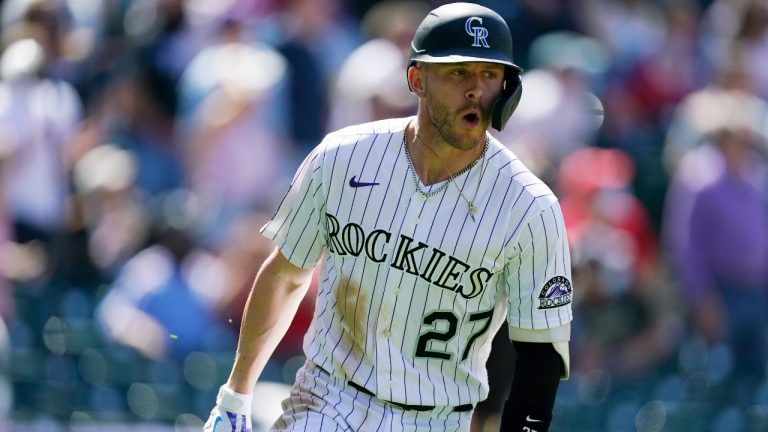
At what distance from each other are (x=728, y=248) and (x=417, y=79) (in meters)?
4.42

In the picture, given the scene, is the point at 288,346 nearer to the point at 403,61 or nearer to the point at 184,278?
the point at 184,278

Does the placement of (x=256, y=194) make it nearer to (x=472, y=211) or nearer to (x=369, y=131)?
(x=369, y=131)

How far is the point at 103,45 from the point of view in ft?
30.0

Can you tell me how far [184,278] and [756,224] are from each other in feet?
10.6

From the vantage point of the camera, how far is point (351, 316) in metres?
4.46

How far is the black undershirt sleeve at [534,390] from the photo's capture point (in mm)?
4324

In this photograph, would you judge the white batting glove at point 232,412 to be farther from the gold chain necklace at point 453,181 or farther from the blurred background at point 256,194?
the blurred background at point 256,194

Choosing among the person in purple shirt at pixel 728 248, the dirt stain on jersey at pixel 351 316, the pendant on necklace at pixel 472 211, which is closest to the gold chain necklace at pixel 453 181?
the pendant on necklace at pixel 472 211

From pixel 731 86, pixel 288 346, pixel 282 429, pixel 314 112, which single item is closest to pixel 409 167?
pixel 282 429

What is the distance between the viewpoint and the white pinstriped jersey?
170 inches

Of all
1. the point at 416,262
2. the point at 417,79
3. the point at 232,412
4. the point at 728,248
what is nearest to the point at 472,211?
the point at 416,262

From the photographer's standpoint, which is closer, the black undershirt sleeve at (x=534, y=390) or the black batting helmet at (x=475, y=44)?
the black batting helmet at (x=475, y=44)

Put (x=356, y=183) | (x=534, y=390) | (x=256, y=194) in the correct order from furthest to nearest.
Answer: (x=256, y=194) → (x=356, y=183) → (x=534, y=390)

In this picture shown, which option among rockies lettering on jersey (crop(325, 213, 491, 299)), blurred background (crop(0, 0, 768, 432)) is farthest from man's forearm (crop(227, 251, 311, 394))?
blurred background (crop(0, 0, 768, 432))
